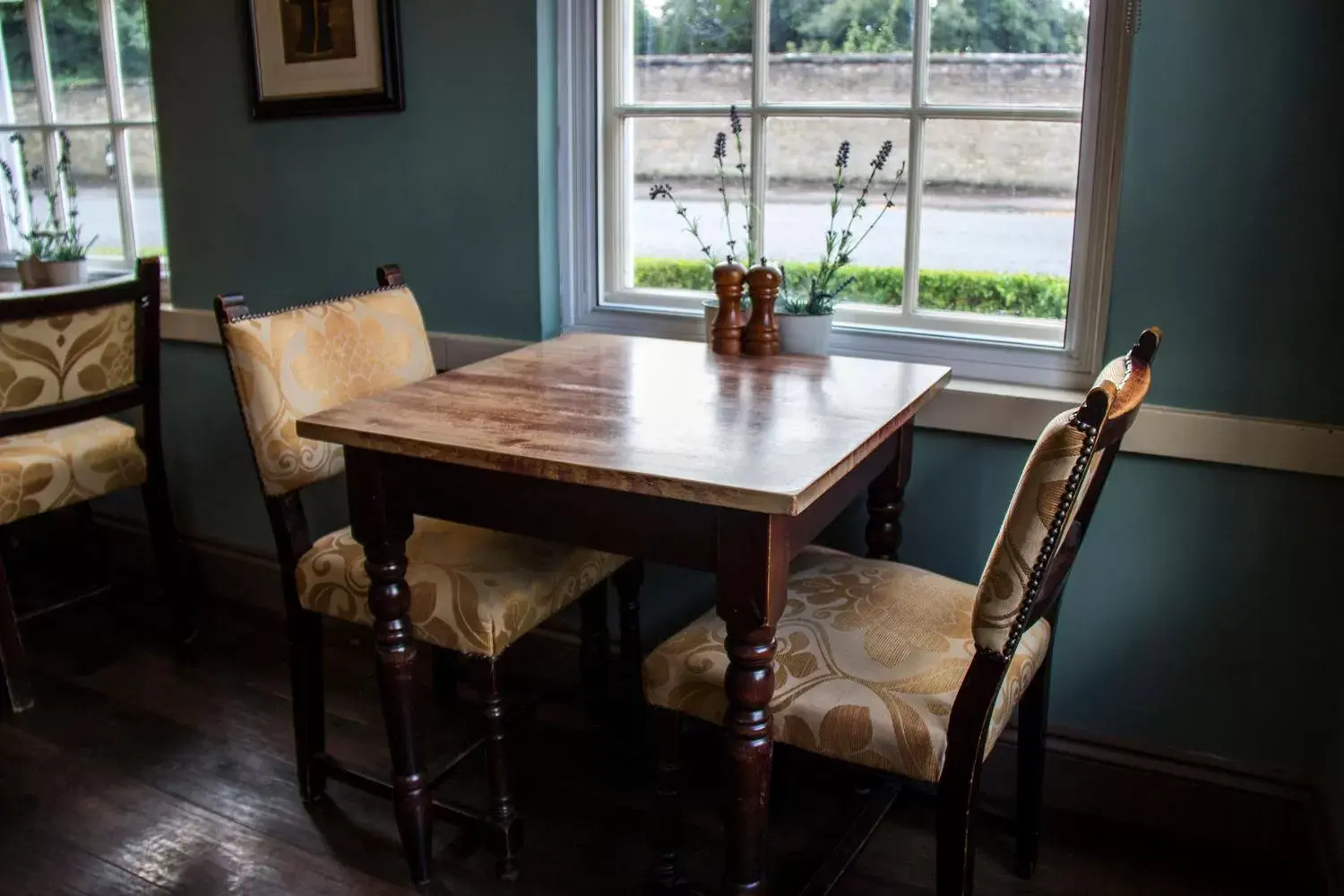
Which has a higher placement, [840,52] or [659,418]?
[840,52]

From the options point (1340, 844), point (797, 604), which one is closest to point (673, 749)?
point (797, 604)

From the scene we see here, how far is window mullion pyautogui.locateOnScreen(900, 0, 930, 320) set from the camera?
2047 millimetres

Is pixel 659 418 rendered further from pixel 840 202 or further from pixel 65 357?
pixel 65 357

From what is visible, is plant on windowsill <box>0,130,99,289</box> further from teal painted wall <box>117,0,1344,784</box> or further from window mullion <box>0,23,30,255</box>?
teal painted wall <box>117,0,1344,784</box>

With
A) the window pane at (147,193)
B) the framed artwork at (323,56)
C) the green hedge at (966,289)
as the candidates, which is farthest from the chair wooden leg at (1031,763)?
the window pane at (147,193)

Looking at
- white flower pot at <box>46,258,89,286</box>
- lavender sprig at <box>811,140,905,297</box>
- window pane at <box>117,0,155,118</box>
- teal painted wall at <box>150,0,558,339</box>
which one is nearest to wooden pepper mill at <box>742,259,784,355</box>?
lavender sprig at <box>811,140,905,297</box>

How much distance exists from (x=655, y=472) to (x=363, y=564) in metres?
0.75

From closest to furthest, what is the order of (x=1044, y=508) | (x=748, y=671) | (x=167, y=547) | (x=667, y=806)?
(x=1044, y=508), (x=748, y=671), (x=667, y=806), (x=167, y=547)

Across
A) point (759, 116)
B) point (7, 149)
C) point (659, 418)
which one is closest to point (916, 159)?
point (759, 116)

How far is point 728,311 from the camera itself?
202cm

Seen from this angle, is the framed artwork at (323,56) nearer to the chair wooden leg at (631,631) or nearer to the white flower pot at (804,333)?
the white flower pot at (804,333)

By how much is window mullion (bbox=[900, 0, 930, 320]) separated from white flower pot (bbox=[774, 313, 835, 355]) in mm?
219

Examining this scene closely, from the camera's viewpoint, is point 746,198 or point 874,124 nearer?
point 874,124

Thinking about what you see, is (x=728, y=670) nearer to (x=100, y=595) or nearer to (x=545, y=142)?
(x=545, y=142)
